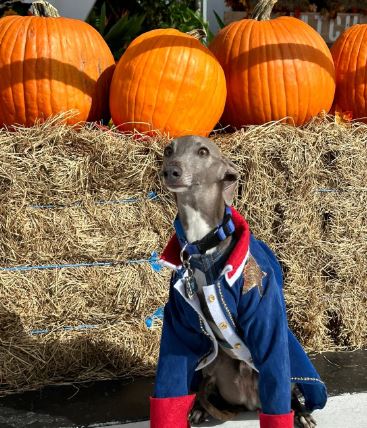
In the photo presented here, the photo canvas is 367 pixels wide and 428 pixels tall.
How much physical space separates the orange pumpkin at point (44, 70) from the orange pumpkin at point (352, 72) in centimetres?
147

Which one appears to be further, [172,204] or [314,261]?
[314,261]

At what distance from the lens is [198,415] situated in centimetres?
278

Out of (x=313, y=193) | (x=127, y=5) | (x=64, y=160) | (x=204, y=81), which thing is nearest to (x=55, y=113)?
(x=64, y=160)

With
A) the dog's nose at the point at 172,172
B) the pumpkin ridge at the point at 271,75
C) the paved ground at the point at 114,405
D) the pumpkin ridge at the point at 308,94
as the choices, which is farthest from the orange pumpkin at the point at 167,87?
the paved ground at the point at 114,405

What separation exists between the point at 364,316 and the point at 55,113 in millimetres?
2011

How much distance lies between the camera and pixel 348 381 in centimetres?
319

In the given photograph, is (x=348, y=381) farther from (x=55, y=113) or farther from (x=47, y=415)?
(x=55, y=113)

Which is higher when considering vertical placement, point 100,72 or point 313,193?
point 100,72

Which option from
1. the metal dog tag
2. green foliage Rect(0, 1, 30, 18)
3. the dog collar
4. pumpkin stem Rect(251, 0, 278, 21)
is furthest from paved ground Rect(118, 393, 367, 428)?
green foliage Rect(0, 1, 30, 18)

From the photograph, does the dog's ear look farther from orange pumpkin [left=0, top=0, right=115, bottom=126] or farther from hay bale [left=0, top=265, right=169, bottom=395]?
orange pumpkin [left=0, top=0, right=115, bottom=126]

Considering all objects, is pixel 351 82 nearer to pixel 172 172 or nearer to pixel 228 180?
pixel 228 180

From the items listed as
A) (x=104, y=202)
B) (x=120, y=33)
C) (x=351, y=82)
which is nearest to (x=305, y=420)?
(x=104, y=202)

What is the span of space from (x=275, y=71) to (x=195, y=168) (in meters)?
1.47

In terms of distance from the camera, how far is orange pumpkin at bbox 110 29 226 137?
3.32 meters
